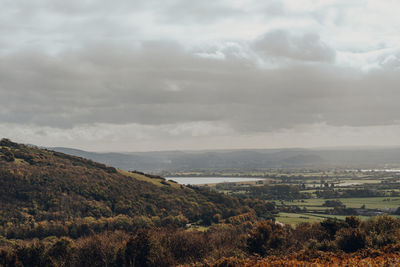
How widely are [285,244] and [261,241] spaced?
327 cm

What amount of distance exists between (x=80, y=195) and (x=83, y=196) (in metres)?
0.93

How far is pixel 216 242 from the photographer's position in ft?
143

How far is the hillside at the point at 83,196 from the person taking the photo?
86812 millimetres

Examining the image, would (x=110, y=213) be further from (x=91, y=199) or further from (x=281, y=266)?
(x=281, y=266)

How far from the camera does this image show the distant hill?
8681 cm

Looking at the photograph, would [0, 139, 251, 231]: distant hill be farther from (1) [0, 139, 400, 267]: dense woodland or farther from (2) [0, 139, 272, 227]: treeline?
(1) [0, 139, 400, 267]: dense woodland

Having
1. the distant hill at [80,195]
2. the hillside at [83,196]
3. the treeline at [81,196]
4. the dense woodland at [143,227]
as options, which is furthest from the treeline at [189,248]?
the treeline at [81,196]

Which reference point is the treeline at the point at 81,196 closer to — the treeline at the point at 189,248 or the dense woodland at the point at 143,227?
the dense woodland at the point at 143,227

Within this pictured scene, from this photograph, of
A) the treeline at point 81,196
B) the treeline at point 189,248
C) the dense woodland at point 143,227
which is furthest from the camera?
the treeline at point 81,196

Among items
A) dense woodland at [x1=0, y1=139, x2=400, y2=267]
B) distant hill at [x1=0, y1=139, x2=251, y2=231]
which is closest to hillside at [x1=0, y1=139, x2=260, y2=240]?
distant hill at [x1=0, y1=139, x2=251, y2=231]

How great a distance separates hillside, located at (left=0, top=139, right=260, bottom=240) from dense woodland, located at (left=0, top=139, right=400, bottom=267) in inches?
11.6

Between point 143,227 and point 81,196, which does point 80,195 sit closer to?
point 81,196

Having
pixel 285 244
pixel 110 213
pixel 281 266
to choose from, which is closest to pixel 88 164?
pixel 110 213

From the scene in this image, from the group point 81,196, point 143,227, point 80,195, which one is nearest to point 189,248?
point 143,227
